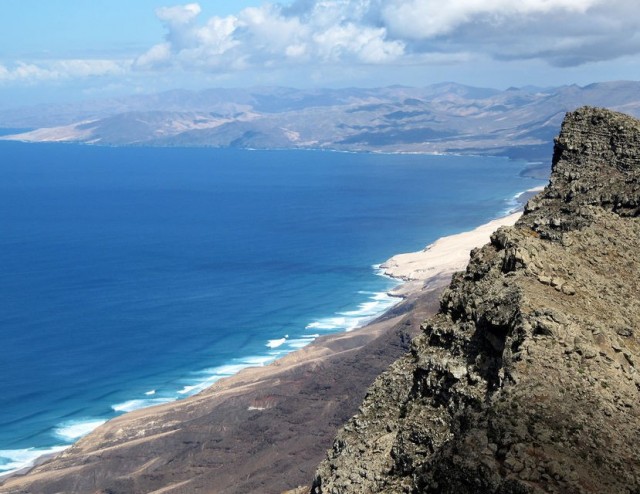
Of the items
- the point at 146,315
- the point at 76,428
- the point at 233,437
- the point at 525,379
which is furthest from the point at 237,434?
the point at 525,379

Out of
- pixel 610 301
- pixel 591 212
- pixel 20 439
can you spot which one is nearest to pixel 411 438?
pixel 610 301

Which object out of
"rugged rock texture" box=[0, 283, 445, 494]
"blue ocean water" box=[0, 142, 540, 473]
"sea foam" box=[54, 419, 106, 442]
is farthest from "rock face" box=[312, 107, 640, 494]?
"sea foam" box=[54, 419, 106, 442]

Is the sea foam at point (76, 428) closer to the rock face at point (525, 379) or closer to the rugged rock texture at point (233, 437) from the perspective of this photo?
the rugged rock texture at point (233, 437)

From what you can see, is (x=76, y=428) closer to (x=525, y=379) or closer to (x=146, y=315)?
(x=146, y=315)

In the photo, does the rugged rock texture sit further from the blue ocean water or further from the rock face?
the rock face

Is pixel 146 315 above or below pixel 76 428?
below

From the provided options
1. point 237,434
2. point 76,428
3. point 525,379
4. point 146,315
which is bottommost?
point 146,315
